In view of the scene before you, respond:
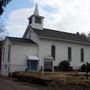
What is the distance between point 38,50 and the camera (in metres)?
44.5

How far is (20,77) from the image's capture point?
32781mm

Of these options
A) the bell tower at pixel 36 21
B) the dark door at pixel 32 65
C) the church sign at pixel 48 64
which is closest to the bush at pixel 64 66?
the church sign at pixel 48 64

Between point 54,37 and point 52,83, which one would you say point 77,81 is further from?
point 54,37

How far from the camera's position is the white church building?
138 feet

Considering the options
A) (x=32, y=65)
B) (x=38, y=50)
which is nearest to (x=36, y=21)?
(x=38, y=50)

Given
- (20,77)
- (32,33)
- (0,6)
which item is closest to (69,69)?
(32,33)

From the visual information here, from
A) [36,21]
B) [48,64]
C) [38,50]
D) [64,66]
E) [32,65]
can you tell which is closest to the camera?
[32,65]

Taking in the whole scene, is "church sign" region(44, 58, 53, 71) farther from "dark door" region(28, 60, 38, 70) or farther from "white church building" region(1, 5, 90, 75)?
"dark door" region(28, 60, 38, 70)

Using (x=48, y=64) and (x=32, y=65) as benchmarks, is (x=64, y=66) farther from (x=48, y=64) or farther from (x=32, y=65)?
(x=32, y=65)

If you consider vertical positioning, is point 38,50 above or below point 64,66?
above

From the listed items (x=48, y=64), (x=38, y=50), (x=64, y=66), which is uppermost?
(x=38, y=50)

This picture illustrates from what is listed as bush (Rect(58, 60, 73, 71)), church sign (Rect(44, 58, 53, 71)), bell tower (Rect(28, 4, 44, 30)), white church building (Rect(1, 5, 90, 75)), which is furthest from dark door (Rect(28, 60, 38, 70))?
bell tower (Rect(28, 4, 44, 30))

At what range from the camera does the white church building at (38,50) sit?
4212 centimetres

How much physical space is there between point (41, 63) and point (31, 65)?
206 centimetres
